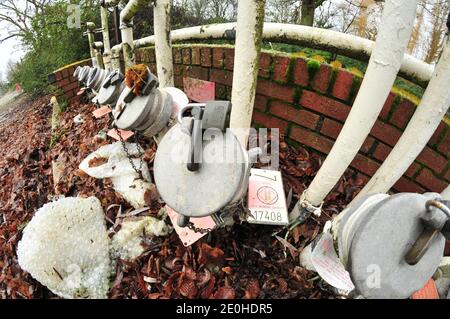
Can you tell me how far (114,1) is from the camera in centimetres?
226

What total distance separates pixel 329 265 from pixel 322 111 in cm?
85

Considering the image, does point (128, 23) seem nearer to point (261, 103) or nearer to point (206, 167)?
point (261, 103)

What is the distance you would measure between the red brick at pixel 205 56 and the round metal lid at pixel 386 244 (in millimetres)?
1419

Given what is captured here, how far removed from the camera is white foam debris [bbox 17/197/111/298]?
4.22ft

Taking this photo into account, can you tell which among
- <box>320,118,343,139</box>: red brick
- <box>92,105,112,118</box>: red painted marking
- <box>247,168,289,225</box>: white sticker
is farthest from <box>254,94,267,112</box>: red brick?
<box>92,105,112,118</box>: red painted marking

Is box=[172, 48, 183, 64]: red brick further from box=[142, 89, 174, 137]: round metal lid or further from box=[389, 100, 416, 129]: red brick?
box=[389, 100, 416, 129]: red brick

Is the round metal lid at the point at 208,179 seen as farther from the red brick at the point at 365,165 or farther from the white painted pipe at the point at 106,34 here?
the white painted pipe at the point at 106,34

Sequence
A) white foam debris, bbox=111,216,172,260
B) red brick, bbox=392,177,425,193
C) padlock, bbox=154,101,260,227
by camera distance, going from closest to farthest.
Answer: padlock, bbox=154,101,260,227 → white foam debris, bbox=111,216,172,260 → red brick, bbox=392,177,425,193

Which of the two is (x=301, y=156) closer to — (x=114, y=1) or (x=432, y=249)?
(x=432, y=249)

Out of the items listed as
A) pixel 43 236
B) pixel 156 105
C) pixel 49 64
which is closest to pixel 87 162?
pixel 43 236

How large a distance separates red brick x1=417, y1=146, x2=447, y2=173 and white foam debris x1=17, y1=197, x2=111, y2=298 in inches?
66.8

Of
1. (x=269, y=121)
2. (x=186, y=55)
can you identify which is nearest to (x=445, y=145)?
(x=269, y=121)

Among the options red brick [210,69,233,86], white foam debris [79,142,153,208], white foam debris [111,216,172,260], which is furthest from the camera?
red brick [210,69,233,86]
